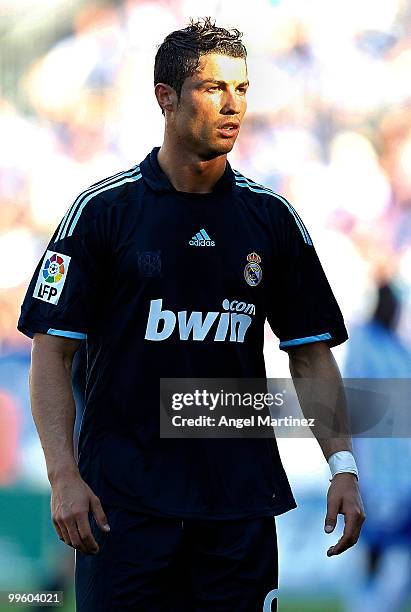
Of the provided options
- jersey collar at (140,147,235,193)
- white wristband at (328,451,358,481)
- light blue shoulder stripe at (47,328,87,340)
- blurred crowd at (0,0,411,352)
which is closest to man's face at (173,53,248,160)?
jersey collar at (140,147,235,193)

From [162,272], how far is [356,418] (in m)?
2.01

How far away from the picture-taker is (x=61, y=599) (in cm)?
492

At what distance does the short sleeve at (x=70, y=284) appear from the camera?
3.04 metres

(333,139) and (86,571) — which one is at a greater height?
(333,139)

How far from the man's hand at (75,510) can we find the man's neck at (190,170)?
2.61ft

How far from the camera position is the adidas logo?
3.15m

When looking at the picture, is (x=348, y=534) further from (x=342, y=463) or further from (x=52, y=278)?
(x=52, y=278)

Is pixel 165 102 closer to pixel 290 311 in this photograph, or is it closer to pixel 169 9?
pixel 290 311

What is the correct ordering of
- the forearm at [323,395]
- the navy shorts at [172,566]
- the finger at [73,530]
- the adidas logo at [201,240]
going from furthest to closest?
the forearm at [323,395] → the adidas logo at [201,240] → the navy shorts at [172,566] → the finger at [73,530]

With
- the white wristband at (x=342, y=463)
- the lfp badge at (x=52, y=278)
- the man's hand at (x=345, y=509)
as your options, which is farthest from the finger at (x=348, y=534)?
the lfp badge at (x=52, y=278)

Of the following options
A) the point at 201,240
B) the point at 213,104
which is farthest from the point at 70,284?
the point at 213,104

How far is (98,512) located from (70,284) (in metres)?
0.54

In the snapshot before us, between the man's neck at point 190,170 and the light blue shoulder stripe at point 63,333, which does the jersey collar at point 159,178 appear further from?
the light blue shoulder stripe at point 63,333

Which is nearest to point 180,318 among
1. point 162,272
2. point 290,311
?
point 162,272
